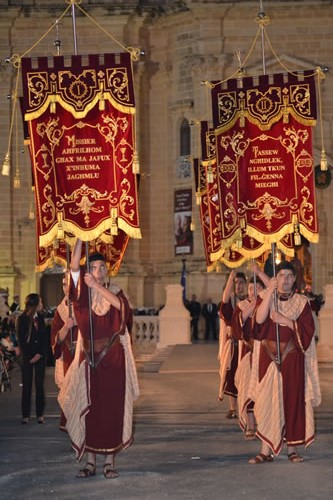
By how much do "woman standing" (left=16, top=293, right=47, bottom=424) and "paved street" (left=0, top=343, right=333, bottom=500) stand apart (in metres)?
0.28

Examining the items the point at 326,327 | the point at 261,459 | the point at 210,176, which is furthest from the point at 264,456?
the point at 326,327

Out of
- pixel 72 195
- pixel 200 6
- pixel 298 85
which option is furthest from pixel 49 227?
pixel 200 6

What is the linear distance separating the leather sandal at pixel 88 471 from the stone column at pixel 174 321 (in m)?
21.9

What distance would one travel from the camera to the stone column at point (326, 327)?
30500 mm

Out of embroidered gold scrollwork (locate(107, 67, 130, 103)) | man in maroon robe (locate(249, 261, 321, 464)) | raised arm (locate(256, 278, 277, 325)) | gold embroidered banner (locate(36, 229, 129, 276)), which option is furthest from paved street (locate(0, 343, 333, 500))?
embroidered gold scrollwork (locate(107, 67, 130, 103))

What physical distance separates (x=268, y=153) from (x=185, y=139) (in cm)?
2859

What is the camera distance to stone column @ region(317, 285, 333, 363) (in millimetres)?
30500

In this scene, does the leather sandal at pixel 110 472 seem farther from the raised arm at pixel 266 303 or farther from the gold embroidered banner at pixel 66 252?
the gold embroidered banner at pixel 66 252

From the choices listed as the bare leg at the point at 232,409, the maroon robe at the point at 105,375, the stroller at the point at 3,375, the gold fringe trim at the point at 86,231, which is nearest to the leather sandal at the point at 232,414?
the bare leg at the point at 232,409

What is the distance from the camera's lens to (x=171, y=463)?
12.4 meters

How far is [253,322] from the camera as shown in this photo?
12633 mm

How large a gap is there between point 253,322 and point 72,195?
2213 mm

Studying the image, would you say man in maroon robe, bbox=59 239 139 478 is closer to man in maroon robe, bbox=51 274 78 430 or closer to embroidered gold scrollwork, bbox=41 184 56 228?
embroidered gold scrollwork, bbox=41 184 56 228

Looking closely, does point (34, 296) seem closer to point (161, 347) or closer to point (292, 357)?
point (292, 357)
